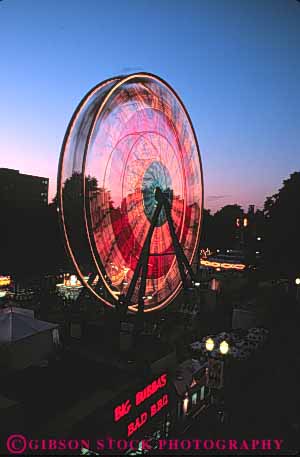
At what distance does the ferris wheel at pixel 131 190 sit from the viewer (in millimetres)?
8422

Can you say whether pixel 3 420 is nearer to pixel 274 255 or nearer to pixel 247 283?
pixel 274 255

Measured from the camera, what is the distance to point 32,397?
791 centimetres

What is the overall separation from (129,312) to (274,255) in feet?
47.2

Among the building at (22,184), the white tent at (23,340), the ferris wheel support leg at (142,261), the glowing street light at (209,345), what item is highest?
the building at (22,184)

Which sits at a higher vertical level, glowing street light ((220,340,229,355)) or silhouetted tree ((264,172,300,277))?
silhouetted tree ((264,172,300,277))

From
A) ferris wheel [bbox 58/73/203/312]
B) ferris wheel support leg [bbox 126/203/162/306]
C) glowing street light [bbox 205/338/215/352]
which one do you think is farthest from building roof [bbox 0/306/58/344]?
glowing street light [bbox 205/338/215/352]

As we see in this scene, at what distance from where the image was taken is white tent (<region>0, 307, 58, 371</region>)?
422 inches

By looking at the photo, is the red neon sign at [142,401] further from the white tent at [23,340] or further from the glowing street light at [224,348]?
the glowing street light at [224,348]

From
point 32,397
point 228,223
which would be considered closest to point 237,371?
point 32,397

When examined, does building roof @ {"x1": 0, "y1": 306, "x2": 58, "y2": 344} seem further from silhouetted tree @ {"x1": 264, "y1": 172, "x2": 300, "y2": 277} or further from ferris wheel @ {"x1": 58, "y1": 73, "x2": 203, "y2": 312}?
silhouetted tree @ {"x1": 264, "y1": 172, "x2": 300, "y2": 277}

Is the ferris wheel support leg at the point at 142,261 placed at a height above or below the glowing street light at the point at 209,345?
above

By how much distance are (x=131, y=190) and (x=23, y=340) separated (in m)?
5.47

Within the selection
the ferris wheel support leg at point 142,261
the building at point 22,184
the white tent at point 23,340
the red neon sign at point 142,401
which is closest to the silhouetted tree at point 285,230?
the ferris wheel support leg at point 142,261

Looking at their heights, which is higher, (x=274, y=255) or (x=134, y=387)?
(x=274, y=255)
